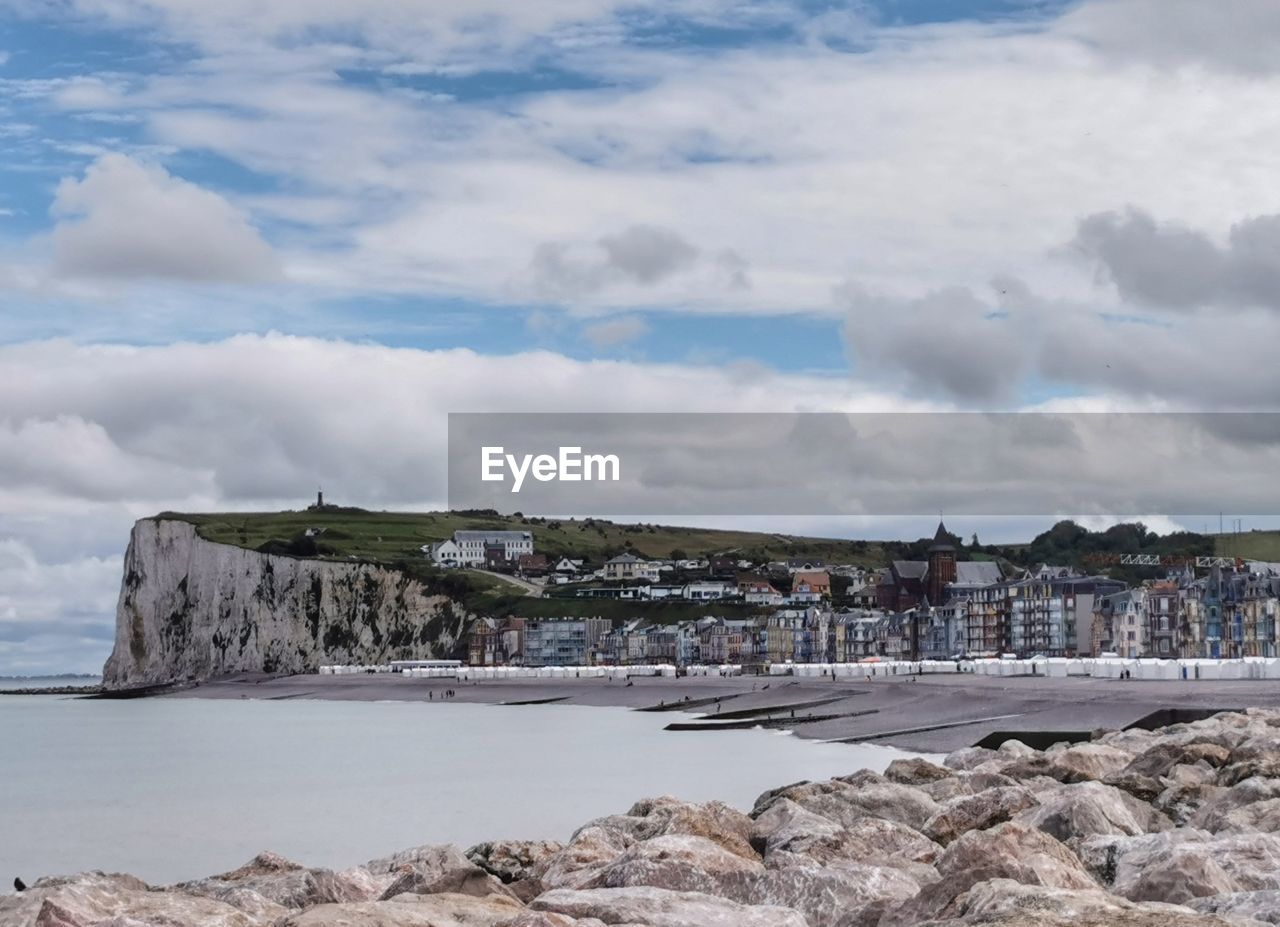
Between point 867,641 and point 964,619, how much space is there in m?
14.4

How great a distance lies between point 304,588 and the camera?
19812 centimetres

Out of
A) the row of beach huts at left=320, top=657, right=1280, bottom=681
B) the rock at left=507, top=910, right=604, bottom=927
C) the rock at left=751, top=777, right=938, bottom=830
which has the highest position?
the rock at left=507, top=910, right=604, bottom=927

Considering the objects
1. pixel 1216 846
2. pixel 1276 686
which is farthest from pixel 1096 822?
pixel 1276 686

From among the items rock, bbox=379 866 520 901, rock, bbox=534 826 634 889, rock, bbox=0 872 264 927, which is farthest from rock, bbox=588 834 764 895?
rock, bbox=0 872 264 927

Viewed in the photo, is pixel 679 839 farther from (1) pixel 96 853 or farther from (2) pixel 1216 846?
(1) pixel 96 853

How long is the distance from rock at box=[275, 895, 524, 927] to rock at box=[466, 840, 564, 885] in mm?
3982

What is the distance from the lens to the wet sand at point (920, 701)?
189 feet

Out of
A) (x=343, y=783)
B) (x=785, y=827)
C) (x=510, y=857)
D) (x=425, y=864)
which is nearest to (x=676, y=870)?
(x=425, y=864)

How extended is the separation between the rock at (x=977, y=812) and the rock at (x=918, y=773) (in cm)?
598

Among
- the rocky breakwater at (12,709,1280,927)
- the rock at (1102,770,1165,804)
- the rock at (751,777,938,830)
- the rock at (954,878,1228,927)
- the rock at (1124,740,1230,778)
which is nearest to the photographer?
the rock at (954,878,1228,927)

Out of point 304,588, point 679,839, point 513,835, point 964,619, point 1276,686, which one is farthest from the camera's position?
point 304,588

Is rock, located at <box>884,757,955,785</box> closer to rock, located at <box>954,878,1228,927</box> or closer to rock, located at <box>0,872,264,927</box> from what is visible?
rock, located at <box>0,872,264,927</box>

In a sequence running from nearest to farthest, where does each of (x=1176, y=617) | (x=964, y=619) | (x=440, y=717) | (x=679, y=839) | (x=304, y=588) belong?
(x=679, y=839) → (x=440, y=717) → (x=1176, y=617) → (x=964, y=619) → (x=304, y=588)

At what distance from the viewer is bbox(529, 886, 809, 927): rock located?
12008 mm
